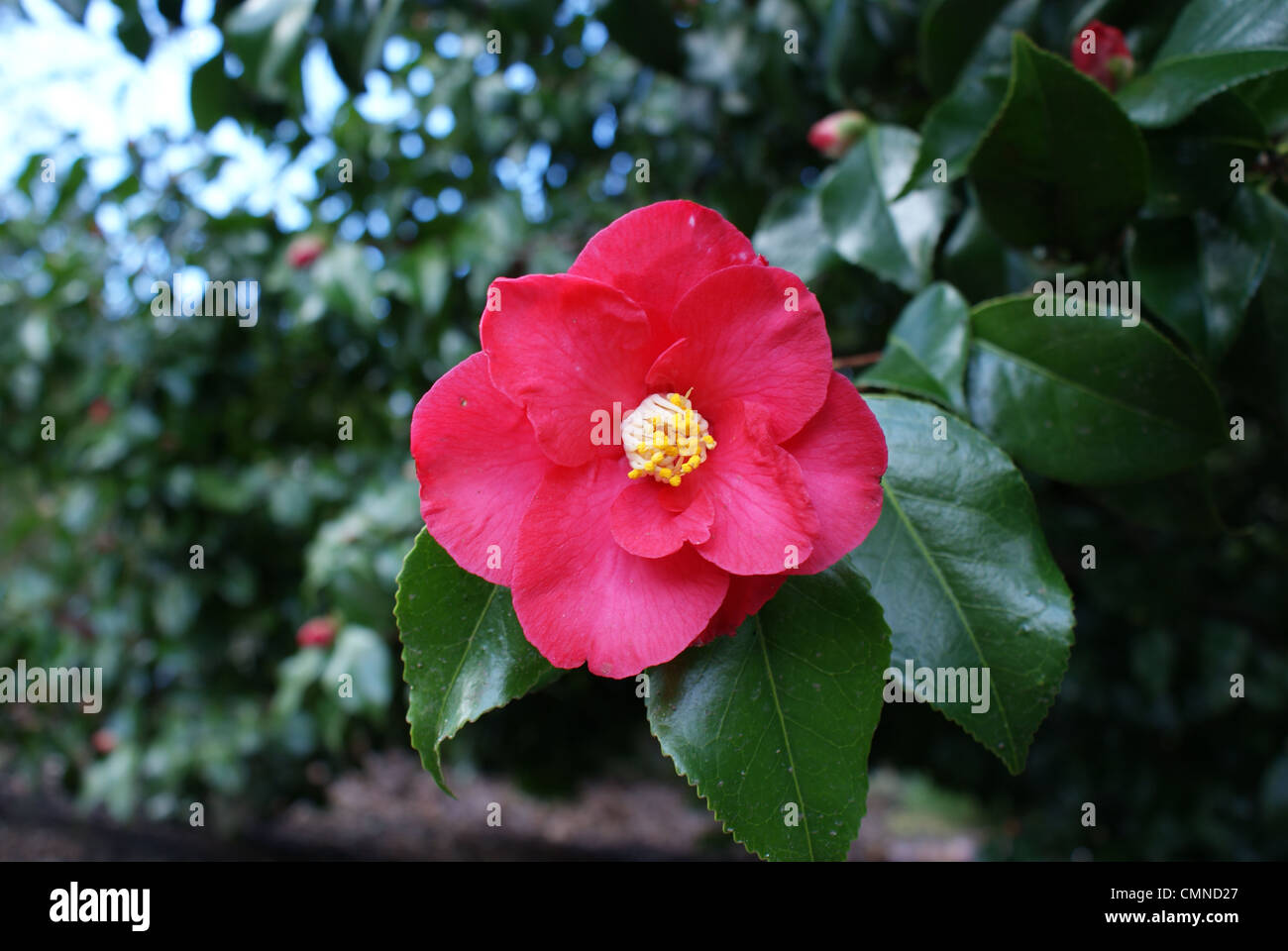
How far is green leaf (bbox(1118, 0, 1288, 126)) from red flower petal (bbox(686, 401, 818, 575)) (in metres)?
0.52

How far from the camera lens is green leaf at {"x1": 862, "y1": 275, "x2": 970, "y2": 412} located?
72 centimetres

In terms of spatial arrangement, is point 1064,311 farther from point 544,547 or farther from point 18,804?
point 18,804

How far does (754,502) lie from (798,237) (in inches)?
24.6

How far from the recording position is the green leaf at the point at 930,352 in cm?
72

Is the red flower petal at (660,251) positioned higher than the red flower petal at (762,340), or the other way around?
the red flower petal at (660,251)

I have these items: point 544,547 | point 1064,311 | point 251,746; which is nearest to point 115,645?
point 251,746

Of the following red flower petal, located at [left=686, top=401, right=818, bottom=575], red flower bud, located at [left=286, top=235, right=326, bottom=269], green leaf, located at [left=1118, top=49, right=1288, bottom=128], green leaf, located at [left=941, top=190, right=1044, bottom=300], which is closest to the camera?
red flower petal, located at [left=686, top=401, right=818, bottom=575]

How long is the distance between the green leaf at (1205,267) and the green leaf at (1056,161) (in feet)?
0.16

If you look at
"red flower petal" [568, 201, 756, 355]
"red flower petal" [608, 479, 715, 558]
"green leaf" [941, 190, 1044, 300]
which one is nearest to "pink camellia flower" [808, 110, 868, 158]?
"green leaf" [941, 190, 1044, 300]

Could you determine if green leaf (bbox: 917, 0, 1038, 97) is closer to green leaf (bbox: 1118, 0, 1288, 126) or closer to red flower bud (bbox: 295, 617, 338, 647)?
green leaf (bbox: 1118, 0, 1288, 126)

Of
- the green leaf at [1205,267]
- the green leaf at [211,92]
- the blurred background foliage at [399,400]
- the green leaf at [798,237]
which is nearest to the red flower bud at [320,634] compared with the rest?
the blurred background foliage at [399,400]

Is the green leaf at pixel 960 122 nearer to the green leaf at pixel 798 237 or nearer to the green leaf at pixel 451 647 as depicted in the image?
the green leaf at pixel 798 237

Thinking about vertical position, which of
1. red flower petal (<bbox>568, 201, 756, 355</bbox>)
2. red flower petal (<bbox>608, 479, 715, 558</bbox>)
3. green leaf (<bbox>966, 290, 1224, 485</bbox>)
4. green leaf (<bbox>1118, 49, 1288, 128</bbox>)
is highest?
green leaf (<bbox>1118, 49, 1288, 128</bbox>)

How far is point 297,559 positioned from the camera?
2.50 m
